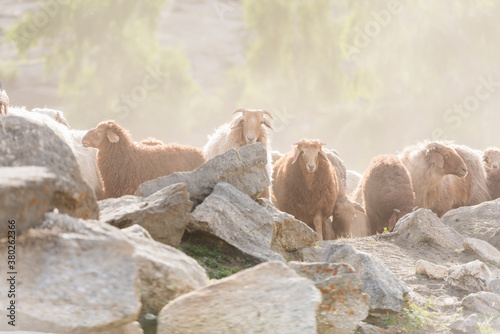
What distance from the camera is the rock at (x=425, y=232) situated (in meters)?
7.47

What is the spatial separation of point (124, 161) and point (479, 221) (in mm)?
4917

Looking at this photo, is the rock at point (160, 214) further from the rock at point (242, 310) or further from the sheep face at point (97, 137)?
the sheep face at point (97, 137)

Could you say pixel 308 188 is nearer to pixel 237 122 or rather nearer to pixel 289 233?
pixel 237 122

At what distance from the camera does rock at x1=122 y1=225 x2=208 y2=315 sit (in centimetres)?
372

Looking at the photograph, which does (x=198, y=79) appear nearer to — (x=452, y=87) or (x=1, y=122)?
(x=452, y=87)

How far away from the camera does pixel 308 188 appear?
29.8ft

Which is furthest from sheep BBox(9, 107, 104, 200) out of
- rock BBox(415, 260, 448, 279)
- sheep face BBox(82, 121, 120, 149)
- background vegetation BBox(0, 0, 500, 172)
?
background vegetation BBox(0, 0, 500, 172)

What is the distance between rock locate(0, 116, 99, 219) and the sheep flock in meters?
3.58

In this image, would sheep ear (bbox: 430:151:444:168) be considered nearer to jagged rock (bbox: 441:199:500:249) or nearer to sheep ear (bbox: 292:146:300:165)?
jagged rock (bbox: 441:199:500:249)

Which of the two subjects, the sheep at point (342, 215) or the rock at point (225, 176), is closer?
the rock at point (225, 176)

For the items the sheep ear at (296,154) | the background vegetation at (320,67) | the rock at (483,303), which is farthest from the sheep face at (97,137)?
the background vegetation at (320,67)

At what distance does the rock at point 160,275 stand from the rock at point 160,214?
0.75 metres

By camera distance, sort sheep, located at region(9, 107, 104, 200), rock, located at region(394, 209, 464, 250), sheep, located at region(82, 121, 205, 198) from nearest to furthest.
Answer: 1. rock, located at region(394, 209, 464, 250)
2. sheep, located at region(82, 121, 205, 198)
3. sheep, located at region(9, 107, 104, 200)

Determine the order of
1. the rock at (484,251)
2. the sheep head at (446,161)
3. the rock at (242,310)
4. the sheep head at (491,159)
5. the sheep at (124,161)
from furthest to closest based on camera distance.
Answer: the sheep head at (491,159)
the sheep head at (446,161)
the sheep at (124,161)
the rock at (484,251)
the rock at (242,310)
